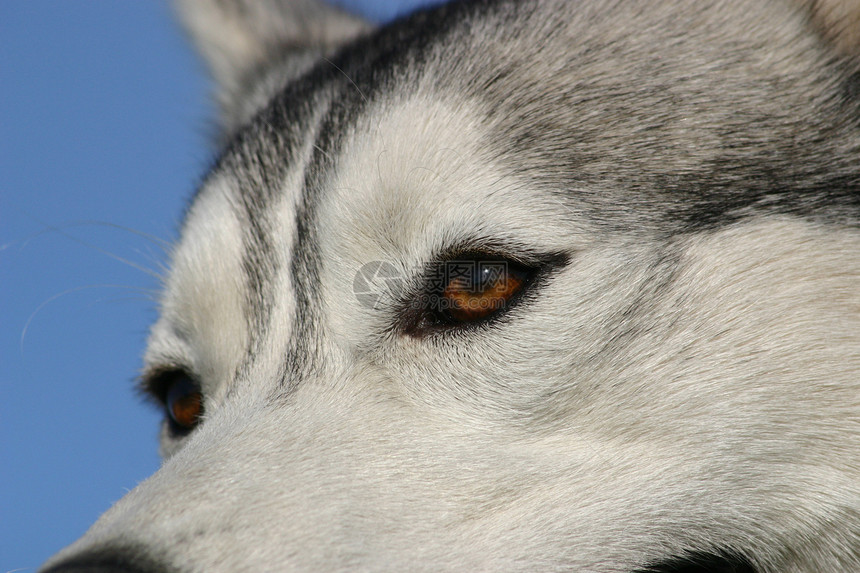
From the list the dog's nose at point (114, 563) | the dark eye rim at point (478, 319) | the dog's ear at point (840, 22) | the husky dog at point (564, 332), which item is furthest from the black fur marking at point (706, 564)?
the dog's ear at point (840, 22)

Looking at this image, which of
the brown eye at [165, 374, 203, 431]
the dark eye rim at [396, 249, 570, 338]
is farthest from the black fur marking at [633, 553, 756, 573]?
the brown eye at [165, 374, 203, 431]

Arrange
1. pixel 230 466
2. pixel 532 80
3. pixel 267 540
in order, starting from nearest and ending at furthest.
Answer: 1. pixel 267 540
2. pixel 230 466
3. pixel 532 80

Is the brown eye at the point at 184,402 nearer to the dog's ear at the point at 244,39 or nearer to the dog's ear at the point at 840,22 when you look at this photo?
the dog's ear at the point at 244,39

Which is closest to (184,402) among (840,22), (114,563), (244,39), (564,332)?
(114,563)

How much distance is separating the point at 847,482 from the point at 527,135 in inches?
52.4

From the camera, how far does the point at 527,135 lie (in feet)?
8.45

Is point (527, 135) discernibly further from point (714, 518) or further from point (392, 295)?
point (714, 518)

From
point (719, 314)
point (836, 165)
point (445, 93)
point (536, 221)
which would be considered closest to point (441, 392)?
point (536, 221)

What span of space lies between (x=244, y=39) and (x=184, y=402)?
2.22 m

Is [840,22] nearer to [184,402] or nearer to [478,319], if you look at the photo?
[478,319]

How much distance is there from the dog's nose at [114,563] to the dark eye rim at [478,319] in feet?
3.24

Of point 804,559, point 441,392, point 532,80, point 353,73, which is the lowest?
point 804,559

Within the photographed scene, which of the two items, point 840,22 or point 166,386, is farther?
point 166,386

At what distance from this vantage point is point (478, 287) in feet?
8.15
